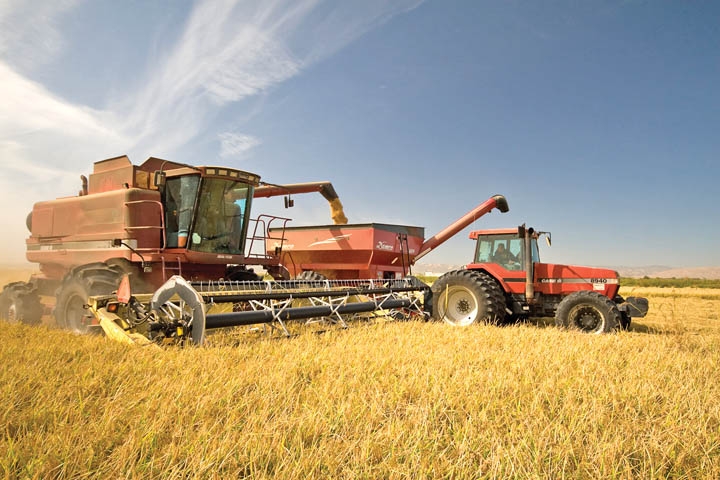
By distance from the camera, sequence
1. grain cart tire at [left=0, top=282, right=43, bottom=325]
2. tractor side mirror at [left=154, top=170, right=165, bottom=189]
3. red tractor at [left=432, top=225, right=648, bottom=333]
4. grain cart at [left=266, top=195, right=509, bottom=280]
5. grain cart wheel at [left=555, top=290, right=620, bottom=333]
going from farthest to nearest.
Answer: grain cart at [left=266, top=195, right=509, bottom=280] → grain cart tire at [left=0, top=282, right=43, bottom=325] → red tractor at [left=432, top=225, right=648, bottom=333] → tractor side mirror at [left=154, top=170, right=165, bottom=189] → grain cart wheel at [left=555, top=290, right=620, bottom=333]

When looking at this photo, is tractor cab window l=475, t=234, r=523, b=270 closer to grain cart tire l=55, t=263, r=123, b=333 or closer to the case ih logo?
the case ih logo

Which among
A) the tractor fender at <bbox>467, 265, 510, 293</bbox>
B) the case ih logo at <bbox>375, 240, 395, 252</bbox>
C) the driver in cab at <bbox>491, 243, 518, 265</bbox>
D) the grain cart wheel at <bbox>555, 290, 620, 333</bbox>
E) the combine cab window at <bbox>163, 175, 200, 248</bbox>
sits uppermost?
the combine cab window at <bbox>163, 175, 200, 248</bbox>

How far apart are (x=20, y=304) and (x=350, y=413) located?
265 inches

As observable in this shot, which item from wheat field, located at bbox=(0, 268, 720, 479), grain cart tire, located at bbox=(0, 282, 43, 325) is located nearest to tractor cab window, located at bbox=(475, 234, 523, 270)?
wheat field, located at bbox=(0, 268, 720, 479)

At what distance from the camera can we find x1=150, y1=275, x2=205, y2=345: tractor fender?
3.81 meters

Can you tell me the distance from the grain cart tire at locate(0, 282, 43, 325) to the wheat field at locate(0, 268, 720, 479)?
342 centimetres

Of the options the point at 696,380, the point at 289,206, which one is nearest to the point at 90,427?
the point at 696,380

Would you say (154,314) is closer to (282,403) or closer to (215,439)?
(282,403)

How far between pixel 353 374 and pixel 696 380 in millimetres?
2483

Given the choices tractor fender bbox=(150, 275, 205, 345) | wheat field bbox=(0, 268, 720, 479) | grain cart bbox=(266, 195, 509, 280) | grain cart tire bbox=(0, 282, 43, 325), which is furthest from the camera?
grain cart bbox=(266, 195, 509, 280)

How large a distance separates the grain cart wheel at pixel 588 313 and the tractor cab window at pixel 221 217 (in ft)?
15.4

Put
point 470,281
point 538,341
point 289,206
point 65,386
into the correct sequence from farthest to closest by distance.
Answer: point 289,206 → point 470,281 → point 538,341 → point 65,386

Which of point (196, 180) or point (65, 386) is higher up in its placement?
point (196, 180)

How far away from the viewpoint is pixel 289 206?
7.24m
